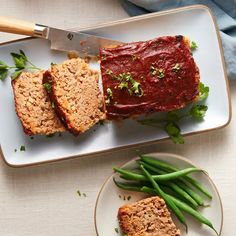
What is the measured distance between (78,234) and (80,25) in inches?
88.0

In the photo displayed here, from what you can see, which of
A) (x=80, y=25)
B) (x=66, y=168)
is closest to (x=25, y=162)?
(x=66, y=168)

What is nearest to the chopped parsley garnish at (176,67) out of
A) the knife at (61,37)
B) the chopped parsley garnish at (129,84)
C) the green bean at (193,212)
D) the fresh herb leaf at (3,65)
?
the chopped parsley garnish at (129,84)

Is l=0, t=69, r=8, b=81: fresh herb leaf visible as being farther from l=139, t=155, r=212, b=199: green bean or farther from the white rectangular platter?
l=139, t=155, r=212, b=199: green bean

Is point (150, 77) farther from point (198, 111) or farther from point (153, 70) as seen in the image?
point (198, 111)

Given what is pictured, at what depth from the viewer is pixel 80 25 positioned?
553cm

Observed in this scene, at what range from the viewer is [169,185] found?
535 cm

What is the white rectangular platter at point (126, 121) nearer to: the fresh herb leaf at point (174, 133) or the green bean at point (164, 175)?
the fresh herb leaf at point (174, 133)

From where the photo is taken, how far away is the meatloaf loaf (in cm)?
495

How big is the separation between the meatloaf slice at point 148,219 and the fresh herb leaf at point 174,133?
2.00 feet

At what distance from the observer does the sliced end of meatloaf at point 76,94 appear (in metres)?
5.13

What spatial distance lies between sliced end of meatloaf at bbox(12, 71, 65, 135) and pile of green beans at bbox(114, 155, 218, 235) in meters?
0.84

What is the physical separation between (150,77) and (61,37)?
1026 millimetres

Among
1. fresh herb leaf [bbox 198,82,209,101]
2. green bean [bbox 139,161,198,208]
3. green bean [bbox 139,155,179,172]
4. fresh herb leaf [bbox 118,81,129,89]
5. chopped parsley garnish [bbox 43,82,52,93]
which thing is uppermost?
fresh herb leaf [bbox 118,81,129,89]

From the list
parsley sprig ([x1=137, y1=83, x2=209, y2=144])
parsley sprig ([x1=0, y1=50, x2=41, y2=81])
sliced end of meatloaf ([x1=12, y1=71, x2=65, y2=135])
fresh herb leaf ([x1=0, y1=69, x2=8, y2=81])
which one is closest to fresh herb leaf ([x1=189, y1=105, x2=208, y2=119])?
parsley sprig ([x1=137, y1=83, x2=209, y2=144])
